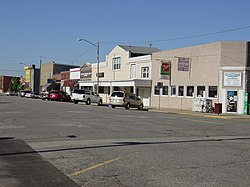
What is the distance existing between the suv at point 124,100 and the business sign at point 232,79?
9.75 meters

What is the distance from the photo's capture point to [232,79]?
36.3 m

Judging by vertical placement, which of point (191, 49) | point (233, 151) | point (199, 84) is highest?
point (191, 49)

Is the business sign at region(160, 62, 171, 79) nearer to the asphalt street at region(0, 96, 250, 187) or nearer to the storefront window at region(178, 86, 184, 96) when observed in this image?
the storefront window at region(178, 86, 184, 96)

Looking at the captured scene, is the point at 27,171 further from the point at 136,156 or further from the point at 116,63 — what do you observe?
the point at 116,63

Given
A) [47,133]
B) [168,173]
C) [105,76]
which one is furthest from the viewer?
[105,76]

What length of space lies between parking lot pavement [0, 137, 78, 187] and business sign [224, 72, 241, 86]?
92.9 ft

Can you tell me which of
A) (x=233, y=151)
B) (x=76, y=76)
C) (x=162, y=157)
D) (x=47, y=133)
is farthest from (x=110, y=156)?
(x=76, y=76)

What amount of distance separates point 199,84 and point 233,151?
28.7 m

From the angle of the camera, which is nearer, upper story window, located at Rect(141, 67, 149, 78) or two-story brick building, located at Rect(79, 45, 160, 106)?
two-story brick building, located at Rect(79, 45, 160, 106)

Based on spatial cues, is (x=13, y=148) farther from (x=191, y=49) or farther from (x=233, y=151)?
(x=191, y=49)

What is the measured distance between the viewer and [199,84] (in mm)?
40000

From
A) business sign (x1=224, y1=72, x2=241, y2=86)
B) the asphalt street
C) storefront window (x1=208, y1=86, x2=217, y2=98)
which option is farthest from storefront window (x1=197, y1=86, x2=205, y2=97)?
the asphalt street

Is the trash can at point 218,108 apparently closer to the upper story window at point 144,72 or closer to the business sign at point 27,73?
the upper story window at point 144,72

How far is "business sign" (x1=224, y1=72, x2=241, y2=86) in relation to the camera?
36125 mm
